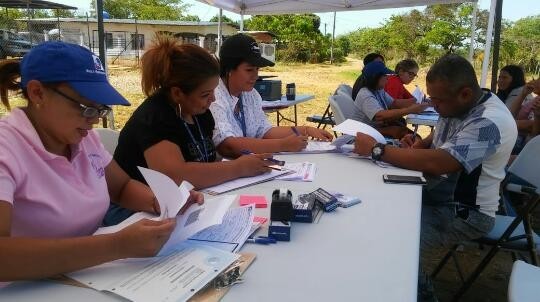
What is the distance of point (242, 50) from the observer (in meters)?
2.31

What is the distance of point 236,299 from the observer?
93 cm

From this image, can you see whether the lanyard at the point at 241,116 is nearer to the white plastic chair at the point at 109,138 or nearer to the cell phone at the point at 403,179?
the white plastic chair at the point at 109,138

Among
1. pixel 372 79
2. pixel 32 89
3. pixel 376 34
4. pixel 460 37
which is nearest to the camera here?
pixel 32 89

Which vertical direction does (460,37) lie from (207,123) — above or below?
above

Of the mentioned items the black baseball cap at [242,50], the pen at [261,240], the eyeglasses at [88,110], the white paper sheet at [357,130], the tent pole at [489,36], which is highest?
the tent pole at [489,36]

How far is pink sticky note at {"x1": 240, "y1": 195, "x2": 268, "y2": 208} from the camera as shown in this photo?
4.94 ft

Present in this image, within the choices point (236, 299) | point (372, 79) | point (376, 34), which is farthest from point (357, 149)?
point (376, 34)

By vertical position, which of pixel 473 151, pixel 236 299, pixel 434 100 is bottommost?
pixel 236 299

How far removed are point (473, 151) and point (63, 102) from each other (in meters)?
1.71

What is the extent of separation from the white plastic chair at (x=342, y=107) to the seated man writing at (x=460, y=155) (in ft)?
6.57

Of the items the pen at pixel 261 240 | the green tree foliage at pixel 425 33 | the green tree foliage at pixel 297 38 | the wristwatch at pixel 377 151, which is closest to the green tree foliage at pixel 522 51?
the green tree foliage at pixel 425 33

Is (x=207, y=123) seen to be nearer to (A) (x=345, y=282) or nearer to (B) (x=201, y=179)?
(B) (x=201, y=179)

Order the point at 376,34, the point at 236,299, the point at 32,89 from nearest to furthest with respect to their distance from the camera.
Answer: the point at 236,299 < the point at 32,89 < the point at 376,34

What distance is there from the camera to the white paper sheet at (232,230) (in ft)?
3.90
